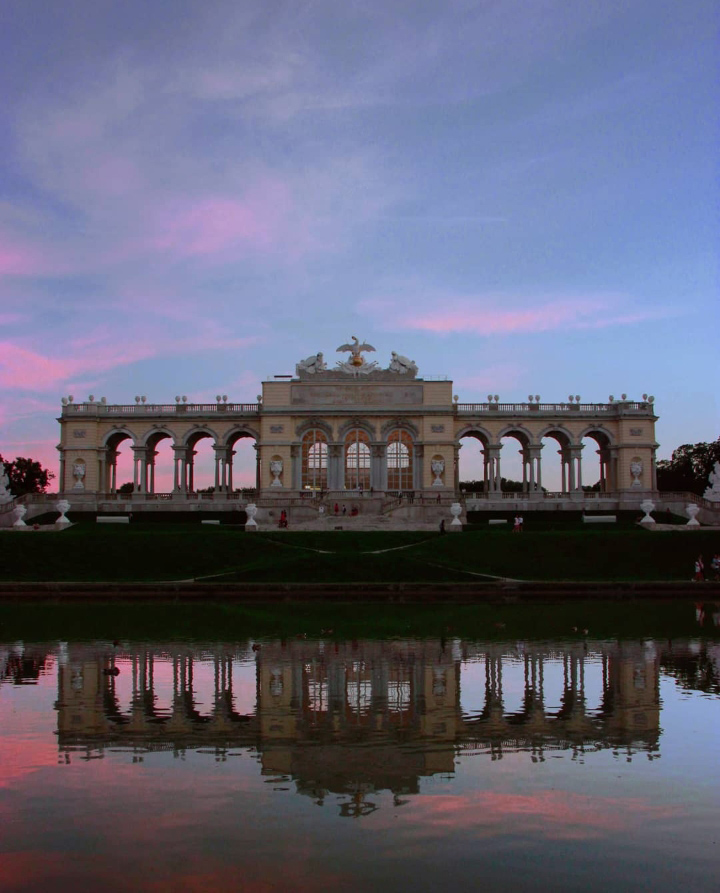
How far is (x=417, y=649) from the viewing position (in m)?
20.0

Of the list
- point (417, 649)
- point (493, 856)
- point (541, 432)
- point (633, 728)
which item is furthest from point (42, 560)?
point (541, 432)

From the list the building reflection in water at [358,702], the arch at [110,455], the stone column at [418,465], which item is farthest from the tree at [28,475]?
the building reflection in water at [358,702]

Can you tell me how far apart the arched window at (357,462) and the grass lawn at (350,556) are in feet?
77.3

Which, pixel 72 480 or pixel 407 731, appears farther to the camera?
pixel 72 480

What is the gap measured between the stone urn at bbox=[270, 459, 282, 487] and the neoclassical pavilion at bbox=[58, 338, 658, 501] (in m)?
0.07

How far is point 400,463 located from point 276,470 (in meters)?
9.12

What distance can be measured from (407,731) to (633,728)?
2974 millimetres

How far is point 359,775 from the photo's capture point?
10000 millimetres

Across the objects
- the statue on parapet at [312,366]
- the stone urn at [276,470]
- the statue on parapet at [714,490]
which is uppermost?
the statue on parapet at [312,366]

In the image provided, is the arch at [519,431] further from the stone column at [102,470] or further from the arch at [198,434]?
the stone column at [102,470]

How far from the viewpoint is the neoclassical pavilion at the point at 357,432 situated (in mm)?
70062

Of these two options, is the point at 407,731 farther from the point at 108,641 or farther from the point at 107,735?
the point at 108,641

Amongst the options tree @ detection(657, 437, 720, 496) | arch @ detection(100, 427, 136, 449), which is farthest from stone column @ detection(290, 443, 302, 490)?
tree @ detection(657, 437, 720, 496)

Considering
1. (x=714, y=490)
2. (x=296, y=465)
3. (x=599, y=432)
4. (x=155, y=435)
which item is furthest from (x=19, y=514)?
(x=599, y=432)
